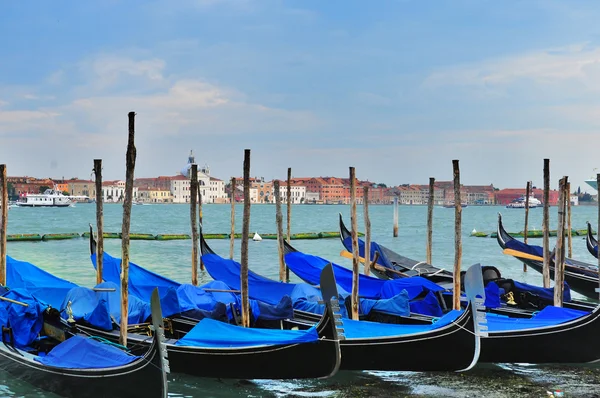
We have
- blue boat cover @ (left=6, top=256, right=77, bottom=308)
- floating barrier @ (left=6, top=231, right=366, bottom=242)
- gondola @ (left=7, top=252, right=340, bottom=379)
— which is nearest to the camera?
gondola @ (left=7, top=252, right=340, bottom=379)

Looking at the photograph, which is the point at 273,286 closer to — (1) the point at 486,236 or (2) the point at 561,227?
(2) the point at 561,227

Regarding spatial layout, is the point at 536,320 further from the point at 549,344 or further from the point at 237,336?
the point at 237,336

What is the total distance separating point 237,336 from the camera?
17.3 ft

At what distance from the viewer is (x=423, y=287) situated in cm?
720

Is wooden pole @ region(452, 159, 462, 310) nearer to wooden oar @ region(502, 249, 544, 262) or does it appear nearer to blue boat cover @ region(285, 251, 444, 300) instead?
blue boat cover @ region(285, 251, 444, 300)

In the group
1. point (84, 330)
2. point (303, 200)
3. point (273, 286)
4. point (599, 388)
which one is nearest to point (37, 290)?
point (84, 330)

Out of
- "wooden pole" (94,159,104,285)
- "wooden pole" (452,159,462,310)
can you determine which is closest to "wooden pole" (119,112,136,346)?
"wooden pole" (94,159,104,285)

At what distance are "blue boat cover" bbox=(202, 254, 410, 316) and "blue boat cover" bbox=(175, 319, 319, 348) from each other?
143cm

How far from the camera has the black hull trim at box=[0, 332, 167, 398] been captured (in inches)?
168

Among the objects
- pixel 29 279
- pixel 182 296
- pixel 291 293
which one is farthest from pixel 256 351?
pixel 29 279

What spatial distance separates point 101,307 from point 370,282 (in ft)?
9.99

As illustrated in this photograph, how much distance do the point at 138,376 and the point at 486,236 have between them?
78.6ft

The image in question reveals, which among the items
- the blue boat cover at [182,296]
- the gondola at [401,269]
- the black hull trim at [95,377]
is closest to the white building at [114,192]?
the gondola at [401,269]

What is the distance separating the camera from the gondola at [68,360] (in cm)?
429
